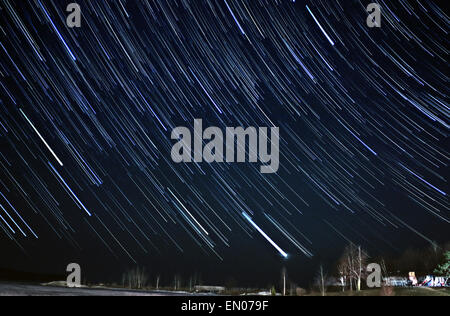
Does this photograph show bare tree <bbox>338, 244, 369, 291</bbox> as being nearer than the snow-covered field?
No

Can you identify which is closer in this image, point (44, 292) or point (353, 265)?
point (44, 292)

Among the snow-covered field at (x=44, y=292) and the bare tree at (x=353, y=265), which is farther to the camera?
Result: the bare tree at (x=353, y=265)
